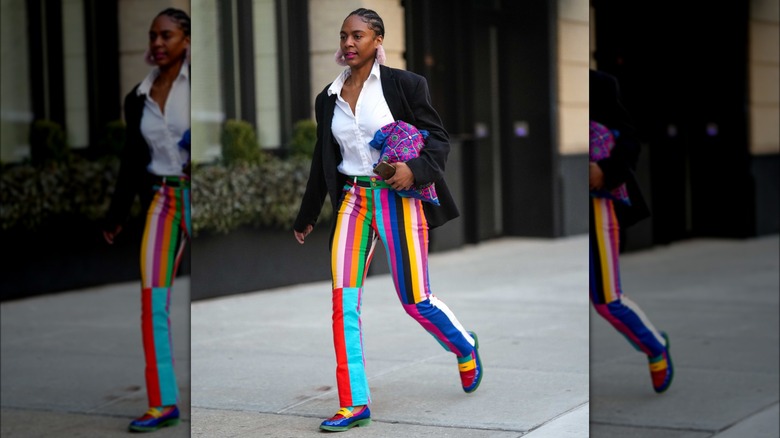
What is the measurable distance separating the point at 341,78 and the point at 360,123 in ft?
0.45

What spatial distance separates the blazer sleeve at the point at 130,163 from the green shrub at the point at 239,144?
2.39 ft

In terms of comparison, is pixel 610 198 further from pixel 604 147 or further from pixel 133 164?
pixel 133 164

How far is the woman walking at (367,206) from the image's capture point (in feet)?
10.0

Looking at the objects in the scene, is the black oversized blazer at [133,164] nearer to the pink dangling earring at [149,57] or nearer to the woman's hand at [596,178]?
the pink dangling earring at [149,57]

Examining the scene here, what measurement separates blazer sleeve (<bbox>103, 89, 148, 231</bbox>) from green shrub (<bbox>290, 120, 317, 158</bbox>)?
65 centimetres

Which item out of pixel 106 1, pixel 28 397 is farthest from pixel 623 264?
pixel 28 397

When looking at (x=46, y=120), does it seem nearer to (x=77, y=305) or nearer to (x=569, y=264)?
(x=77, y=305)

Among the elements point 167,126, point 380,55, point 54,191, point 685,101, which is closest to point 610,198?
point 685,101

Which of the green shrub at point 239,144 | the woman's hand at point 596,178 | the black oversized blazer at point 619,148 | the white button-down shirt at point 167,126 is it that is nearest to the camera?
the white button-down shirt at point 167,126

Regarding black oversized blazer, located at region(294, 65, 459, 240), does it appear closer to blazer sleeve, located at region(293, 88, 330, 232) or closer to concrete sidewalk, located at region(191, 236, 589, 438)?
blazer sleeve, located at region(293, 88, 330, 232)

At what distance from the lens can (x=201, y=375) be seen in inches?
128

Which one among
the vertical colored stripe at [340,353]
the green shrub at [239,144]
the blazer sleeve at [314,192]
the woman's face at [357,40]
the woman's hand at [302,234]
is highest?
the woman's face at [357,40]

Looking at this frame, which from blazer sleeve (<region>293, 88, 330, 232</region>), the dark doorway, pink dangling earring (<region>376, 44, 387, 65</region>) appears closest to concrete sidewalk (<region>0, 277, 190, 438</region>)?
blazer sleeve (<region>293, 88, 330, 232</region>)

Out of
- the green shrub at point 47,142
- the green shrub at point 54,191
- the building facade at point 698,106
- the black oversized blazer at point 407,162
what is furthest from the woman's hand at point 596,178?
the green shrub at point 47,142
